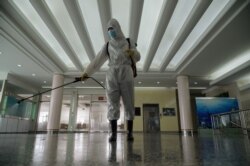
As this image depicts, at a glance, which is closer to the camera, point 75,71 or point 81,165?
point 81,165

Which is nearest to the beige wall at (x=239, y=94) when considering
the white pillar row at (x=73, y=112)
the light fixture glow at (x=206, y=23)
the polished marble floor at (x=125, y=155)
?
the light fixture glow at (x=206, y=23)

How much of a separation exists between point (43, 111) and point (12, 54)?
6135mm

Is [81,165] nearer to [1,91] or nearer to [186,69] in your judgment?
[186,69]

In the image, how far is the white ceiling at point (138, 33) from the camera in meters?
4.17

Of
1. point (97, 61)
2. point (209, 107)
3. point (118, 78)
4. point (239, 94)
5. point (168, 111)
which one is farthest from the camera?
point (168, 111)

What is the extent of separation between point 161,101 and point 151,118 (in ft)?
4.36

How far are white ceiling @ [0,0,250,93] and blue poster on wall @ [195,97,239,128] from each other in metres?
1.14

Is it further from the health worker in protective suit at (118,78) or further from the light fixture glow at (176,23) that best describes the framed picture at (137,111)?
the health worker in protective suit at (118,78)

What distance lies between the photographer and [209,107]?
27.5ft

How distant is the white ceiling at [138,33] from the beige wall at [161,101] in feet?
8.77

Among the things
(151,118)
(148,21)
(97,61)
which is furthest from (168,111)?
(97,61)

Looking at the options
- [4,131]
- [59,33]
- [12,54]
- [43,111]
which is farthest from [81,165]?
[43,111]

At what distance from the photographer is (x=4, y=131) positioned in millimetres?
8016

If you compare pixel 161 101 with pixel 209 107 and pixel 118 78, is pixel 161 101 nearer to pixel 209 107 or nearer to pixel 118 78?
pixel 209 107
